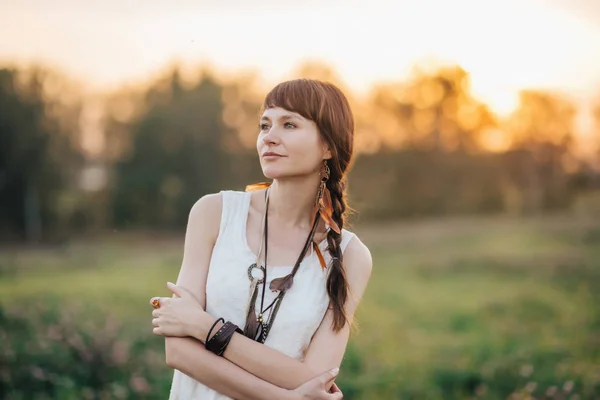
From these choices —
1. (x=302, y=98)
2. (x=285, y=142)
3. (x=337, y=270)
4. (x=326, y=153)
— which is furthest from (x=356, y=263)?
(x=302, y=98)

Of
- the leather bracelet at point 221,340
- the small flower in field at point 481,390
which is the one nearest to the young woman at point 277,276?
the leather bracelet at point 221,340

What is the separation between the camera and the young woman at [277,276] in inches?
86.8

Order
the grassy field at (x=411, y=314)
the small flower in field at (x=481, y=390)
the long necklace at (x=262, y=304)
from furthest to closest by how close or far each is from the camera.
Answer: the small flower in field at (x=481, y=390), the grassy field at (x=411, y=314), the long necklace at (x=262, y=304)

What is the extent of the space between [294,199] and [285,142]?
27 cm

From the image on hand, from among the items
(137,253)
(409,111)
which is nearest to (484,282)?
(409,111)

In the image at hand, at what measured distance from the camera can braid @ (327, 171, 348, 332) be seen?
2.34 m

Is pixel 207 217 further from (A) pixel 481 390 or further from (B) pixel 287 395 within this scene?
(A) pixel 481 390

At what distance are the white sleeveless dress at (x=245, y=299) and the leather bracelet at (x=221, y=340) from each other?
13 centimetres

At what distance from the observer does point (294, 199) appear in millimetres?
2516

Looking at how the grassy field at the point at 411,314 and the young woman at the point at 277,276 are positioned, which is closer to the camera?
the young woman at the point at 277,276

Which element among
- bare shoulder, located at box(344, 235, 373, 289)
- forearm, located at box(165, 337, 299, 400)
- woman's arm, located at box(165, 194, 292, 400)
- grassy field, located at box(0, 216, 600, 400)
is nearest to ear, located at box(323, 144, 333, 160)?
bare shoulder, located at box(344, 235, 373, 289)

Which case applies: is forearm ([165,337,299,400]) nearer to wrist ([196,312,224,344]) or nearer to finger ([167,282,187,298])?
wrist ([196,312,224,344])

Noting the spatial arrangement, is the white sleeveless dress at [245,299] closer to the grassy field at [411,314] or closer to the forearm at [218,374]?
the forearm at [218,374]

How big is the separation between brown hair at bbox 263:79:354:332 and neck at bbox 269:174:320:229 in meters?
0.12
